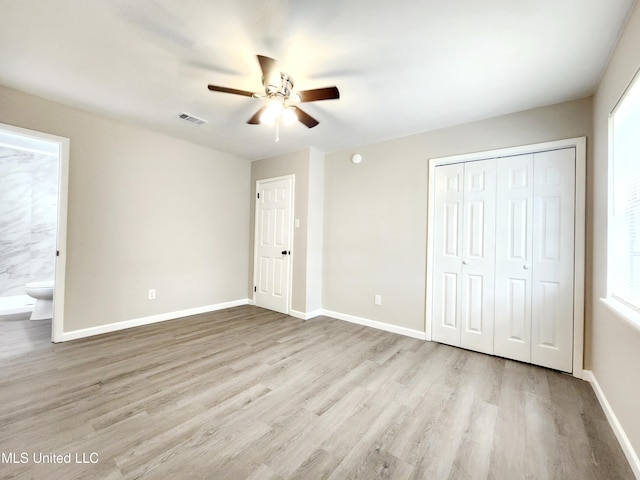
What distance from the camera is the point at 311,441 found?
152 cm

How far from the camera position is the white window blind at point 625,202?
1.52 m

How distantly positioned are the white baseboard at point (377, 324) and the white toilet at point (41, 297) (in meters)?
3.77

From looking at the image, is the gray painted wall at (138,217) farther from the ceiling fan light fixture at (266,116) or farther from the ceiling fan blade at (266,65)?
the ceiling fan blade at (266,65)

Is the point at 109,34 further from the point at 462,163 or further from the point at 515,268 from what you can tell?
the point at 515,268

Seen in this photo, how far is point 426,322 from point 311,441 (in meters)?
2.08

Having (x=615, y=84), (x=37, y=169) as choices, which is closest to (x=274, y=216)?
(x=615, y=84)

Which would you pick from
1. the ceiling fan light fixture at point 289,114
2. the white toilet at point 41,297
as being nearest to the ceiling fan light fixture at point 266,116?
the ceiling fan light fixture at point 289,114

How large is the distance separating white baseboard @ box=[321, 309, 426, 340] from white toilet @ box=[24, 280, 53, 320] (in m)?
3.77

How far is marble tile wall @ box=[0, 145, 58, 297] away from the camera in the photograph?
4211 mm

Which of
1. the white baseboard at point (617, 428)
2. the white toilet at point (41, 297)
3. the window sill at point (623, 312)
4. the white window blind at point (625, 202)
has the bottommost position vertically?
the white baseboard at point (617, 428)

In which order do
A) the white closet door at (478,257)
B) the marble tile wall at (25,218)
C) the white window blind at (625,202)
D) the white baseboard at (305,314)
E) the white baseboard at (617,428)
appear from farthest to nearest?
the marble tile wall at (25,218), the white baseboard at (305,314), the white closet door at (478,257), the white window blind at (625,202), the white baseboard at (617,428)

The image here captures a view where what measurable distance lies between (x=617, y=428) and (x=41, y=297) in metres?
5.92

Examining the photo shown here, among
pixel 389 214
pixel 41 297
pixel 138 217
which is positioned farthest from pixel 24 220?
pixel 389 214

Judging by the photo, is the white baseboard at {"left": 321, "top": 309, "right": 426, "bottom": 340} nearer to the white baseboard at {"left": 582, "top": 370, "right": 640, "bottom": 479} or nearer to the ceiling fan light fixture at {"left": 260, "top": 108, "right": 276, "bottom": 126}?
the white baseboard at {"left": 582, "top": 370, "right": 640, "bottom": 479}
